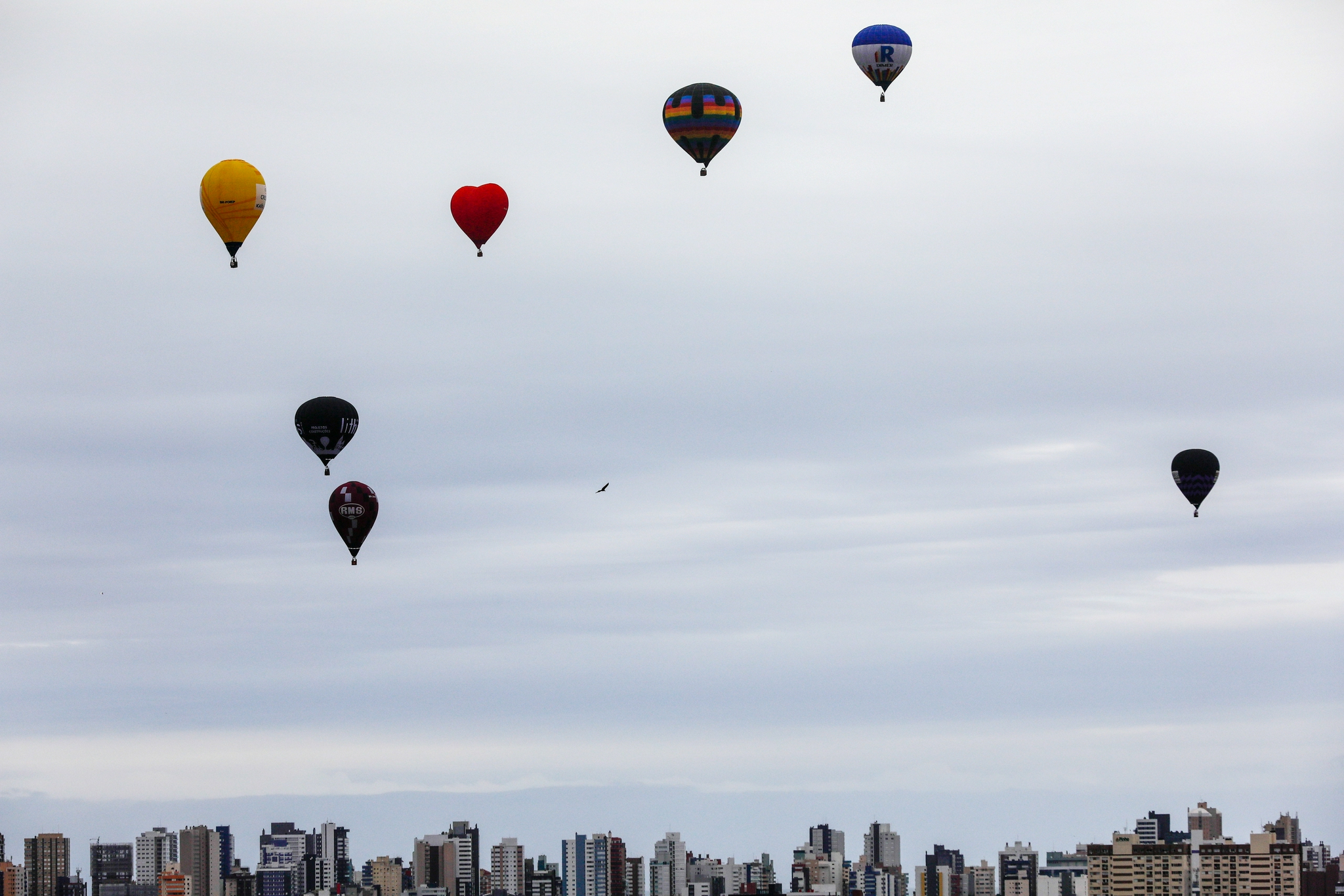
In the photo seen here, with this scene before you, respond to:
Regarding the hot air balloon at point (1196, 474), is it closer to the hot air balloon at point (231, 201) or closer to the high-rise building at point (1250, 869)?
the hot air balloon at point (231, 201)

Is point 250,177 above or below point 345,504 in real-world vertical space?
above

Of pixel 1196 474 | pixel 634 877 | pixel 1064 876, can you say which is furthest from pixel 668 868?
pixel 1196 474

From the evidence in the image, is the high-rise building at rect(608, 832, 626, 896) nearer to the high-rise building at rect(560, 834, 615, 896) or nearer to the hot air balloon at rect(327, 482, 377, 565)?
the high-rise building at rect(560, 834, 615, 896)

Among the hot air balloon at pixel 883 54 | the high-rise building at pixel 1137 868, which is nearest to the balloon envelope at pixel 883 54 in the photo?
the hot air balloon at pixel 883 54

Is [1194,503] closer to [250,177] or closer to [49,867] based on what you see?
[250,177]

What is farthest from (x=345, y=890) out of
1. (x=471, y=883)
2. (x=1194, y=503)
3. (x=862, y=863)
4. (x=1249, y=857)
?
(x=1194, y=503)

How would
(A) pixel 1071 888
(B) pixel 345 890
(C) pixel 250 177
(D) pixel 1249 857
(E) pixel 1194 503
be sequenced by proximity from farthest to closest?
(B) pixel 345 890 → (A) pixel 1071 888 → (D) pixel 1249 857 → (E) pixel 1194 503 → (C) pixel 250 177

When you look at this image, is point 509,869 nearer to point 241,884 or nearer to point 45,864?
point 241,884
